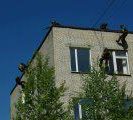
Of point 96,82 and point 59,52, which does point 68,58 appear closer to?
point 59,52

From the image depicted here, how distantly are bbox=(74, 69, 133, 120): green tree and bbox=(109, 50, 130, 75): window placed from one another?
6.37 m

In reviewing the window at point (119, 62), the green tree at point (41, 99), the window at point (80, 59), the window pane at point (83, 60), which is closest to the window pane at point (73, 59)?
the window at point (80, 59)

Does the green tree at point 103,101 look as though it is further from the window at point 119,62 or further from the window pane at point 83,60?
the window at point 119,62

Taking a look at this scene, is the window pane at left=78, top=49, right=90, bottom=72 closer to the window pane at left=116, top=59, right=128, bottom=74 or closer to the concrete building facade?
the concrete building facade

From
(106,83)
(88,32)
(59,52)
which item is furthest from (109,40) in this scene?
(106,83)

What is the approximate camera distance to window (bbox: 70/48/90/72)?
31.7 meters

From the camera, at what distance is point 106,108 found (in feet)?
82.2

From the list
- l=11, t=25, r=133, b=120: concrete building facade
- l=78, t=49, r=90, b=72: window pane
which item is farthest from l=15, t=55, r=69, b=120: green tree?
l=78, t=49, r=90, b=72: window pane

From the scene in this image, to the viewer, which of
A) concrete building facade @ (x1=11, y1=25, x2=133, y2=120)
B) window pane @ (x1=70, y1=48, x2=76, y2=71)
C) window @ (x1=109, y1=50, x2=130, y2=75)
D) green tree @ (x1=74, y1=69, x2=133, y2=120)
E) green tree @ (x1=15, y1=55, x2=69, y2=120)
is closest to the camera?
green tree @ (x1=15, y1=55, x2=69, y2=120)

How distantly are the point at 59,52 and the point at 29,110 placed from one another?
295 inches

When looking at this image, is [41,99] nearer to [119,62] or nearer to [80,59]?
[80,59]

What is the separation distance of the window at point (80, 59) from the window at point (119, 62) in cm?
146

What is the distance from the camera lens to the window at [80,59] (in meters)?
31.7

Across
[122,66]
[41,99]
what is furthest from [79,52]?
[41,99]
